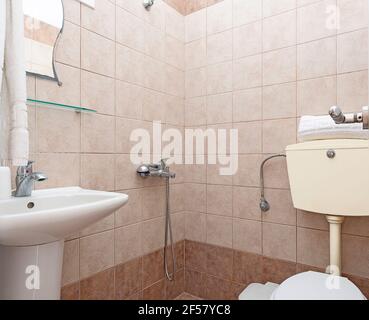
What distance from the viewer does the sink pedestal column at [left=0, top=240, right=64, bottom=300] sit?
93 cm

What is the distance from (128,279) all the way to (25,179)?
2.69 feet

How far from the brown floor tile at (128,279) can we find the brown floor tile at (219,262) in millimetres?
479

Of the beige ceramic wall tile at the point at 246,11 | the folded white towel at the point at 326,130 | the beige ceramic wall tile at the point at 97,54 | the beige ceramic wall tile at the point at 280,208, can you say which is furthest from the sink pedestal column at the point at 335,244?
the beige ceramic wall tile at the point at 97,54

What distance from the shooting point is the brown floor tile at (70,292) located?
4.00 ft

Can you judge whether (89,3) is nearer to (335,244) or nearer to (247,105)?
(247,105)

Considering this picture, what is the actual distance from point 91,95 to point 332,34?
1.25 metres

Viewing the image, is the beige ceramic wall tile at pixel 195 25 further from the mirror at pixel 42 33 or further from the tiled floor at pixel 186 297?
the tiled floor at pixel 186 297

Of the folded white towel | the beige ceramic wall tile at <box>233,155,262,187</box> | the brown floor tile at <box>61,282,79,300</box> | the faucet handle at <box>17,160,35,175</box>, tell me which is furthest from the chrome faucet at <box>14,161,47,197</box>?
the folded white towel

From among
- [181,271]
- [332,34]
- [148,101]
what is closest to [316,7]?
[332,34]

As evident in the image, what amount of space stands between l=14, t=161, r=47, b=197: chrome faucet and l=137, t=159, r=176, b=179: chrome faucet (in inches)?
22.8

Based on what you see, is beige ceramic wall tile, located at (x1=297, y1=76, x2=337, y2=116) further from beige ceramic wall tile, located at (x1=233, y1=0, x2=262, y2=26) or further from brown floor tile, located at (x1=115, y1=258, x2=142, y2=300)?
brown floor tile, located at (x1=115, y1=258, x2=142, y2=300)

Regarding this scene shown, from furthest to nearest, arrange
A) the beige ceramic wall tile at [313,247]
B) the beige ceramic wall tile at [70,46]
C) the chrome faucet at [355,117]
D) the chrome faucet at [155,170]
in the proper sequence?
1. the chrome faucet at [155,170]
2. the beige ceramic wall tile at [313,247]
3. the beige ceramic wall tile at [70,46]
4. the chrome faucet at [355,117]

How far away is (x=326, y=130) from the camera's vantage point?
1.26 m
